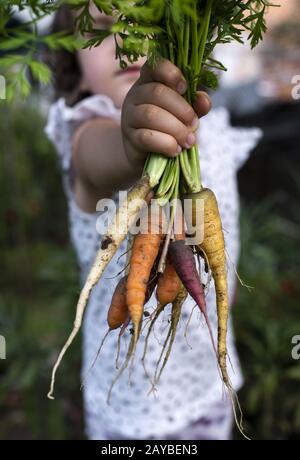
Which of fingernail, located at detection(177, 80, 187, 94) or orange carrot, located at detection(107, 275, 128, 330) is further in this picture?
orange carrot, located at detection(107, 275, 128, 330)

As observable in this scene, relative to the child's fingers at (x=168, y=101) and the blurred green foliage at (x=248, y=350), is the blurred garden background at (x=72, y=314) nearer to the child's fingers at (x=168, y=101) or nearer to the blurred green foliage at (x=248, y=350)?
the blurred green foliage at (x=248, y=350)

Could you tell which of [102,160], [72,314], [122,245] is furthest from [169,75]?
[72,314]

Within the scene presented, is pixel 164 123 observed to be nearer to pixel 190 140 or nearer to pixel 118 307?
pixel 190 140

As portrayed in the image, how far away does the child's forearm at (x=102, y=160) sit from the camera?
816 millimetres

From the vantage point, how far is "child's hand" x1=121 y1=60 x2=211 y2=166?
559mm

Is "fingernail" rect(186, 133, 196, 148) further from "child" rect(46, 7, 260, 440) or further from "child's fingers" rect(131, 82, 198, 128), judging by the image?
"child" rect(46, 7, 260, 440)

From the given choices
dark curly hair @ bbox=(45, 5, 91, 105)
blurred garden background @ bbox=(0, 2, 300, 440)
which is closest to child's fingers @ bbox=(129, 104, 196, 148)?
dark curly hair @ bbox=(45, 5, 91, 105)

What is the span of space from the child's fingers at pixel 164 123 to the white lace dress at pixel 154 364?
1.55ft

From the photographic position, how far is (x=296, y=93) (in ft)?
3.94

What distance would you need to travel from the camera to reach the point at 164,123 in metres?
0.58

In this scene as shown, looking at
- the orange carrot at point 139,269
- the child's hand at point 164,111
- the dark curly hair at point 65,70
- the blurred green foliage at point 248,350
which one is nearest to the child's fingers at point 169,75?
the child's hand at point 164,111

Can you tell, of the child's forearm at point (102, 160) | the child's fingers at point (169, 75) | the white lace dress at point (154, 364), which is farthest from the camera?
the white lace dress at point (154, 364)

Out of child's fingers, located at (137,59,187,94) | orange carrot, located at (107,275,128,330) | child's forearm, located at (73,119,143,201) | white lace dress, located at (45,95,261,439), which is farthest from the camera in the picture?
white lace dress, located at (45,95,261,439)

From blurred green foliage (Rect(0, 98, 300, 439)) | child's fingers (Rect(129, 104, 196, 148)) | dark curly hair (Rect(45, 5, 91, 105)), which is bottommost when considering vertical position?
blurred green foliage (Rect(0, 98, 300, 439))
